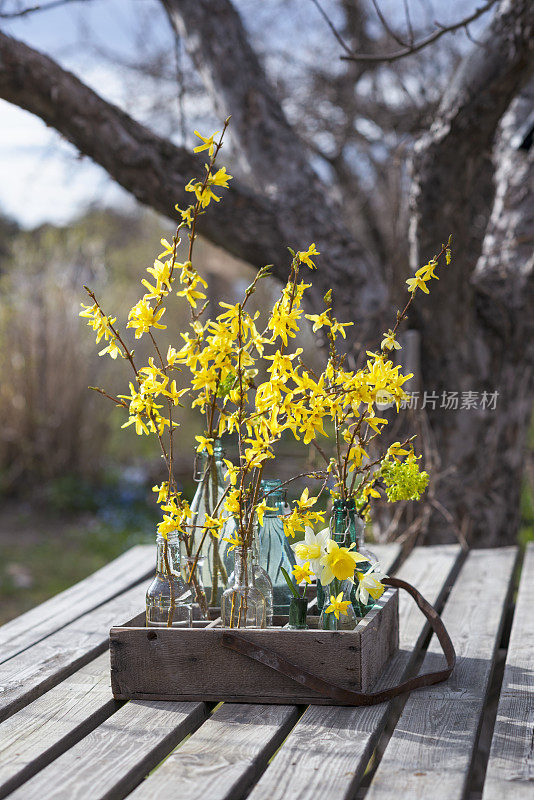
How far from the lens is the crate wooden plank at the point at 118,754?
3.33 ft

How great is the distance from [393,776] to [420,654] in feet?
2.03

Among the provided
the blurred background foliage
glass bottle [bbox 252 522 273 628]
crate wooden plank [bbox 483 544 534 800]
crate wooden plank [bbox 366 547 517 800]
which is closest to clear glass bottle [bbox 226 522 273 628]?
glass bottle [bbox 252 522 273 628]

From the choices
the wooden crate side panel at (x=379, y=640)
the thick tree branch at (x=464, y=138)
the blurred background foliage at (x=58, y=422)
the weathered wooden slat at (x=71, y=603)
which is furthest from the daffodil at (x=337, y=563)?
the blurred background foliage at (x=58, y=422)

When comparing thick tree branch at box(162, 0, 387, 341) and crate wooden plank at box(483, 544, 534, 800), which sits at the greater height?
thick tree branch at box(162, 0, 387, 341)

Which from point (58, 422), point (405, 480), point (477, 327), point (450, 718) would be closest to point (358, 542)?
point (405, 480)

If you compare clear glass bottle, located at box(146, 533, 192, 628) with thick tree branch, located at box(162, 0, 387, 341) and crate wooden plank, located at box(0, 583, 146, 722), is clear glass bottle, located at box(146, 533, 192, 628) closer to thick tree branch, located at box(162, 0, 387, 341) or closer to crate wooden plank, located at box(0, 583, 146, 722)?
crate wooden plank, located at box(0, 583, 146, 722)

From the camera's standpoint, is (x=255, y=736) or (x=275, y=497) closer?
(x=255, y=736)

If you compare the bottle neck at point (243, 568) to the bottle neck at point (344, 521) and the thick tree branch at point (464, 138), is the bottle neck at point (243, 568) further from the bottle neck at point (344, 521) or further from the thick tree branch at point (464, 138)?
the thick tree branch at point (464, 138)

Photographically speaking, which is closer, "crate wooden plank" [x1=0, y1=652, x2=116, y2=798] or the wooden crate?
"crate wooden plank" [x1=0, y1=652, x2=116, y2=798]

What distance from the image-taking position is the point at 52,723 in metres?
1.24

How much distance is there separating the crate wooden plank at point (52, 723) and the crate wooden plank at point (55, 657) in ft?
0.07

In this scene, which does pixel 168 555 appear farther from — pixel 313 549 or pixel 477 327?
pixel 477 327

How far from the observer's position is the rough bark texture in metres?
2.68

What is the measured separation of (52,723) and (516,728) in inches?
25.6
